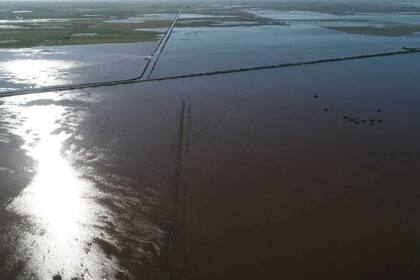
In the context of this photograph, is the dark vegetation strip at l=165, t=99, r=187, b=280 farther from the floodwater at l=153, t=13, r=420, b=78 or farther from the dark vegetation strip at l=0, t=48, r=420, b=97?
the floodwater at l=153, t=13, r=420, b=78

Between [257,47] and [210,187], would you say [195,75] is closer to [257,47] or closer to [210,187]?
[257,47]

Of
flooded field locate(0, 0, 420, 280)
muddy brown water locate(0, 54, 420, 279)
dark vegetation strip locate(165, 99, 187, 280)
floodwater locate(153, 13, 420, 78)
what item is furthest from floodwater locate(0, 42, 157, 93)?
dark vegetation strip locate(165, 99, 187, 280)

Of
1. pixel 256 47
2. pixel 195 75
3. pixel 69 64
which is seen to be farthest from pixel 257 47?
pixel 69 64

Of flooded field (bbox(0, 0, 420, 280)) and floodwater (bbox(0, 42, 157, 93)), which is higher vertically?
floodwater (bbox(0, 42, 157, 93))

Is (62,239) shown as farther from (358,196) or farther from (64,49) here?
(64,49)

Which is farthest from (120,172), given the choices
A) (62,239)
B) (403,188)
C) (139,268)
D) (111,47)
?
(111,47)

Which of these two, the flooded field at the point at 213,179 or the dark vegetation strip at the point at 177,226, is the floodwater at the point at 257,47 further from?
the dark vegetation strip at the point at 177,226
